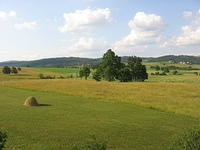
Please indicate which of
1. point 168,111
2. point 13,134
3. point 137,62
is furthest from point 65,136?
point 137,62

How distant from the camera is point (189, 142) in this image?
35.8ft

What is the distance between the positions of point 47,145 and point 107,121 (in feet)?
35.4

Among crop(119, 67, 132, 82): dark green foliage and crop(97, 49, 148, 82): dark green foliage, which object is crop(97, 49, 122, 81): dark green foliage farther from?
crop(119, 67, 132, 82): dark green foliage

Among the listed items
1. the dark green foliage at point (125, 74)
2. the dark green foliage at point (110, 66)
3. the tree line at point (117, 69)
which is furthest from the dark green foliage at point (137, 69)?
the dark green foliage at point (110, 66)

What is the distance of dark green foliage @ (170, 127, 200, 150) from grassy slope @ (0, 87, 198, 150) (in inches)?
313

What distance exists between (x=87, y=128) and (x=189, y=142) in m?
14.7

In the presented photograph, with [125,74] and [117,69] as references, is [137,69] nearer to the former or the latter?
[125,74]

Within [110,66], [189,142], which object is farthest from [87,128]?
[110,66]

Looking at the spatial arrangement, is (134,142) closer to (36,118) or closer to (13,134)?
(13,134)

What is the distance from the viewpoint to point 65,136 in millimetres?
21484

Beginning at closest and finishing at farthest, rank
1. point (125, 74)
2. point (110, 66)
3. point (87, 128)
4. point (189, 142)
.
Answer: point (189, 142) < point (87, 128) < point (110, 66) < point (125, 74)

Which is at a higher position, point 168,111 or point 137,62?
point 137,62

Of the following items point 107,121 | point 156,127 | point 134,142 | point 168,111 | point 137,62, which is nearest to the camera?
point 134,142

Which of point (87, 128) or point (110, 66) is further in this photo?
point (110, 66)
